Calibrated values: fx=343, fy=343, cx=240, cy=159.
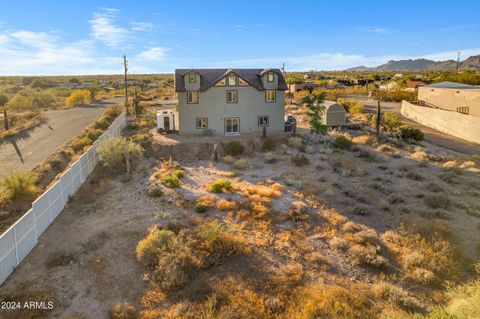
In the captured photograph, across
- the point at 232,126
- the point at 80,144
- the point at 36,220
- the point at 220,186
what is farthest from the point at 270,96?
the point at 36,220

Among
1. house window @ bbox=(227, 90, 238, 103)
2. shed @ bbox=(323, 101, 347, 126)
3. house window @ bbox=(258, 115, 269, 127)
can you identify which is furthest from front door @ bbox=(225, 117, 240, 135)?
shed @ bbox=(323, 101, 347, 126)

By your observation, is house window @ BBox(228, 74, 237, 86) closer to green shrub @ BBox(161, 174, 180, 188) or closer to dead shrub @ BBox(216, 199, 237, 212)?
green shrub @ BBox(161, 174, 180, 188)

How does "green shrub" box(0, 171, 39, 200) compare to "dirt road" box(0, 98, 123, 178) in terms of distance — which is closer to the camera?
"green shrub" box(0, 171, 39, 200)

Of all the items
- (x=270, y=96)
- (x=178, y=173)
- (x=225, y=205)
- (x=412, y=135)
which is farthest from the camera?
(x=412, y=135)

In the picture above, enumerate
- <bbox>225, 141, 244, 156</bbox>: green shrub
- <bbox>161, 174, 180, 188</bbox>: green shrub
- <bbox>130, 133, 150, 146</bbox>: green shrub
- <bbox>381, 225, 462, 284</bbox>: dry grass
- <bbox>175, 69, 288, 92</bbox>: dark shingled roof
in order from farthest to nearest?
<bbox>175, 69, 288, 92</bbox>: dark shingled roof, <bbox>130, 133, 150, 146</bbox>: green shrub, <bbox>225, 141, 244, 156</bbox>: green shrub, <bbox>161, 174, 180, 188</bbox>: green shrub, <bbox>381, 225, 462, 284</bbox>: dry grass

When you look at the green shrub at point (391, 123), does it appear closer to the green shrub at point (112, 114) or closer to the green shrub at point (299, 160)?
the green shrub at point (299, 160)

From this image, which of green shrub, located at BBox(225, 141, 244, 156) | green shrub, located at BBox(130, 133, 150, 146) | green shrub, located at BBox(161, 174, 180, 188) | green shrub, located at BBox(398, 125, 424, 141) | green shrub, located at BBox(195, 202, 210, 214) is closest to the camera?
green shrub, located at BBox(195, 202, 210, 214)

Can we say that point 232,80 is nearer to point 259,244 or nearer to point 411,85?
point 259,244
